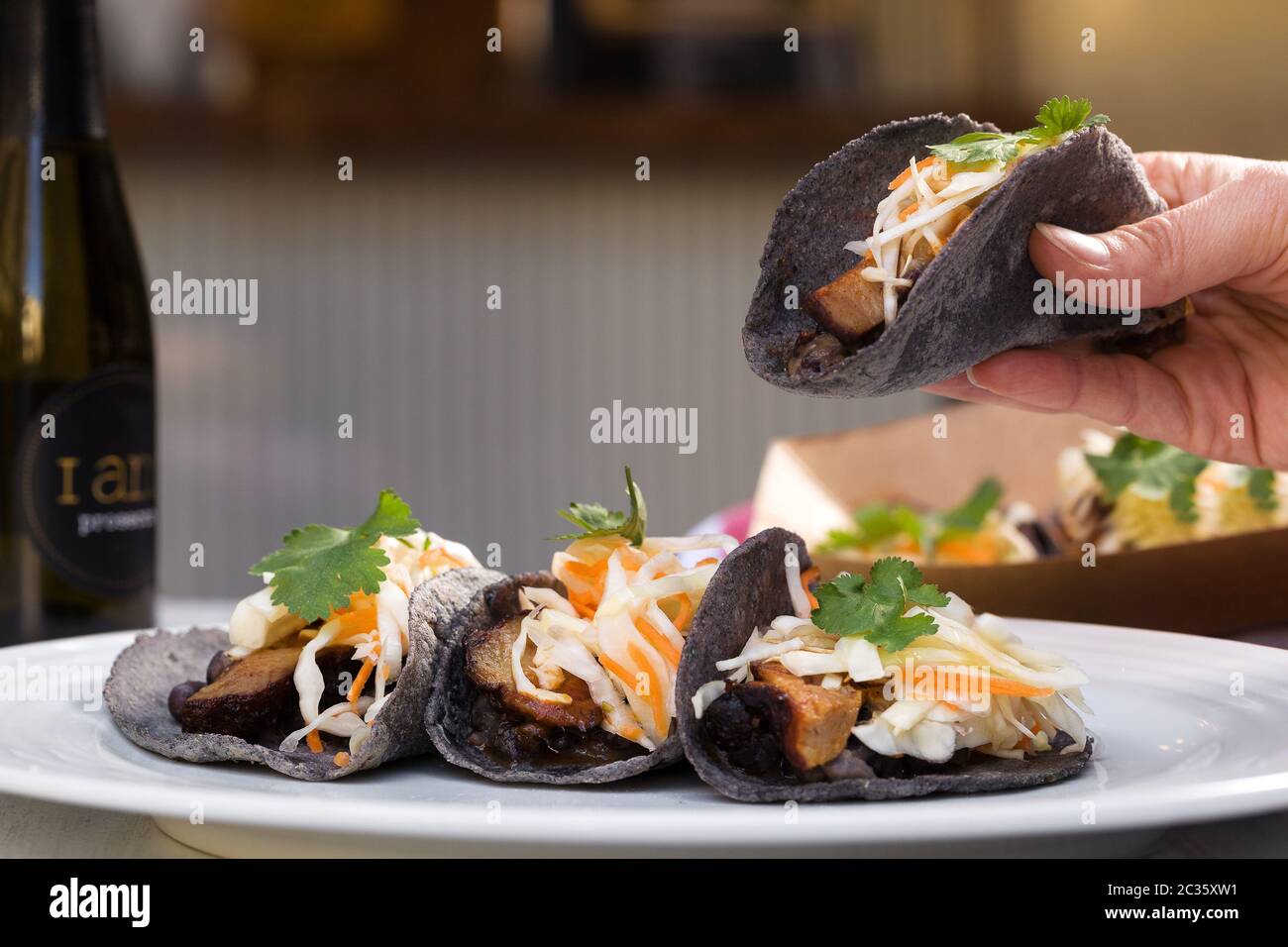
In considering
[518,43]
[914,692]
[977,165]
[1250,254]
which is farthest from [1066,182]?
[518,43]

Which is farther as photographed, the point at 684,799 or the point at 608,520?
the point at 608,520

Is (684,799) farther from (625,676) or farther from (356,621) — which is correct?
(356,621)

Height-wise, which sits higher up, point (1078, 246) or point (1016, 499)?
point (1078, 246)

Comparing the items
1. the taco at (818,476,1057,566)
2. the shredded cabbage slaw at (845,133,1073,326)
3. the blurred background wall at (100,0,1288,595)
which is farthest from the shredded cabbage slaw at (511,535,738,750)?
the blurred background wall at (100,0,1288,595)

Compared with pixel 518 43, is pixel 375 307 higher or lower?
lower

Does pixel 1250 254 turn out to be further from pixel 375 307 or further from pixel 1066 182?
pixel 375 307

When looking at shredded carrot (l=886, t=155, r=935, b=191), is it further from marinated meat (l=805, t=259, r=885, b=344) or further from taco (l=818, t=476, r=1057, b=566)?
taco (l=818, t=476, r=1057, b=566)

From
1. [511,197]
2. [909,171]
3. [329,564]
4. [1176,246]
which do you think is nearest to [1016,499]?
[1176,246]
